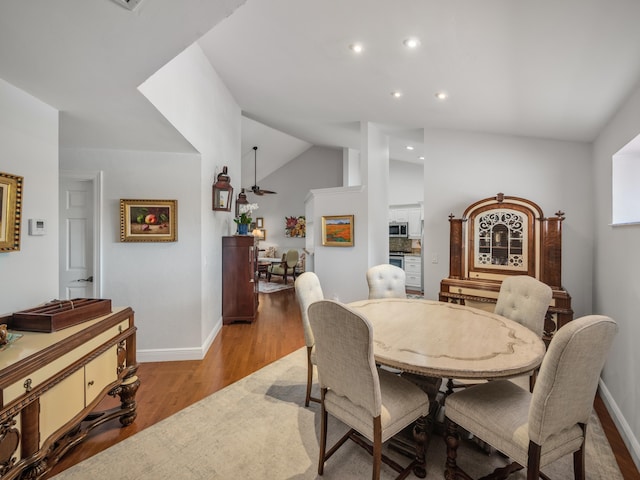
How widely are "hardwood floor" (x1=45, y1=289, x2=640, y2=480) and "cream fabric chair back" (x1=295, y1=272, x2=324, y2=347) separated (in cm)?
101

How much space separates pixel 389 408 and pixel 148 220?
2886 millimetres

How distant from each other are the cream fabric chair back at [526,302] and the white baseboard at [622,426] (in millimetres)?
697

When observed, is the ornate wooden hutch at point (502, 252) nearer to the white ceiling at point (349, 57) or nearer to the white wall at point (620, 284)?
the white wall at point (620, 284)

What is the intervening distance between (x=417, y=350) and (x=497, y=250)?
219cm

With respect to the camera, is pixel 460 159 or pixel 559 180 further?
pixel 460 159

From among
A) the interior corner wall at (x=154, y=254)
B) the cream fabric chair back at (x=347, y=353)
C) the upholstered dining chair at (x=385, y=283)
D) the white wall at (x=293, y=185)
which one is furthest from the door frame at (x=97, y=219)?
the white wall at (x=293, y=185)

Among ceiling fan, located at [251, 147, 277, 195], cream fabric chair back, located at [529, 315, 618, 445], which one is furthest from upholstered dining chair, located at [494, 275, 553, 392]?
ceiling fan, located at [251, 147, 277, 195]

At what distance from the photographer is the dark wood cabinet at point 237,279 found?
4480 mm

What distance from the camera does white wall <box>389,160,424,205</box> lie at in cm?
720

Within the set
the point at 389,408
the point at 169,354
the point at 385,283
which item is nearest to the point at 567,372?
the point at 389,408

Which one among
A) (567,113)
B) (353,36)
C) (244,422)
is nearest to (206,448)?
(244,422)

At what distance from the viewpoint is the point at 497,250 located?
10.9ft

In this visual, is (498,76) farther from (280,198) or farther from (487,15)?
(280,198)

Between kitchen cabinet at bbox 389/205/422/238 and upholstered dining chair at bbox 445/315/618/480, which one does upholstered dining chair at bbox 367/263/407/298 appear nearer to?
upholstered dining chair at bbox 445/315/618/480
